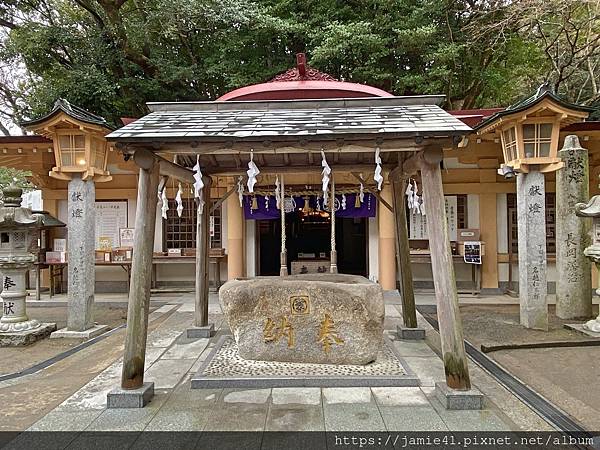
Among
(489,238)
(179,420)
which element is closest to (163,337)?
(179,420)

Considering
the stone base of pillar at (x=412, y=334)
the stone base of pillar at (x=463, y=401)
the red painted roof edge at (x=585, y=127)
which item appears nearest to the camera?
the stone base of pillar at (x=463, y=401)

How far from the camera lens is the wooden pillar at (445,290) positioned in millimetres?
4207

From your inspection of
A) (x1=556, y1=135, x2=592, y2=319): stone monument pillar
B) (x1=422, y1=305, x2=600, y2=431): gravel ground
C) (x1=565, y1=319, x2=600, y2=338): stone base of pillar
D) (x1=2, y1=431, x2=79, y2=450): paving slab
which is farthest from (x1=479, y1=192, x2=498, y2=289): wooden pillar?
(x1=2, y1=431, x2=79, y2=450): paving slab

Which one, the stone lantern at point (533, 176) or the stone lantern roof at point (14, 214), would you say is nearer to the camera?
the stone lantern roof at point (14, 214)

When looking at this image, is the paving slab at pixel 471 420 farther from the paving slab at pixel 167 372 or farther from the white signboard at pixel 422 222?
the white signboard at pixel 422 222

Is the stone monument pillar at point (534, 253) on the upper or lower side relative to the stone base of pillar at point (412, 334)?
upper

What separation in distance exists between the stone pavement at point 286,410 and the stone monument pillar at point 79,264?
280cm

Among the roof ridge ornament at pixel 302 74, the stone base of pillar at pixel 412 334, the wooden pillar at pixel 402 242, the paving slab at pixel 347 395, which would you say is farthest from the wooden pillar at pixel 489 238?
the paving slab at pixel 347 395

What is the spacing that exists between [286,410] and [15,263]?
6.06 metres

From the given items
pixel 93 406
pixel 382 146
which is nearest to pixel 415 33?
pixel 382 146

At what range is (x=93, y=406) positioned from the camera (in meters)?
4.29

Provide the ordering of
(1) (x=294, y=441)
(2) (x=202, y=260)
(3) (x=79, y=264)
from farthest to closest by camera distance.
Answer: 1. (3) (x=79, y=264)
2. (2) (x=202, y=260)
3. (1) (x=294, y=441)

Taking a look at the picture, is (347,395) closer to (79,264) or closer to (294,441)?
(294,441)

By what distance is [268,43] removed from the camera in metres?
12.2
